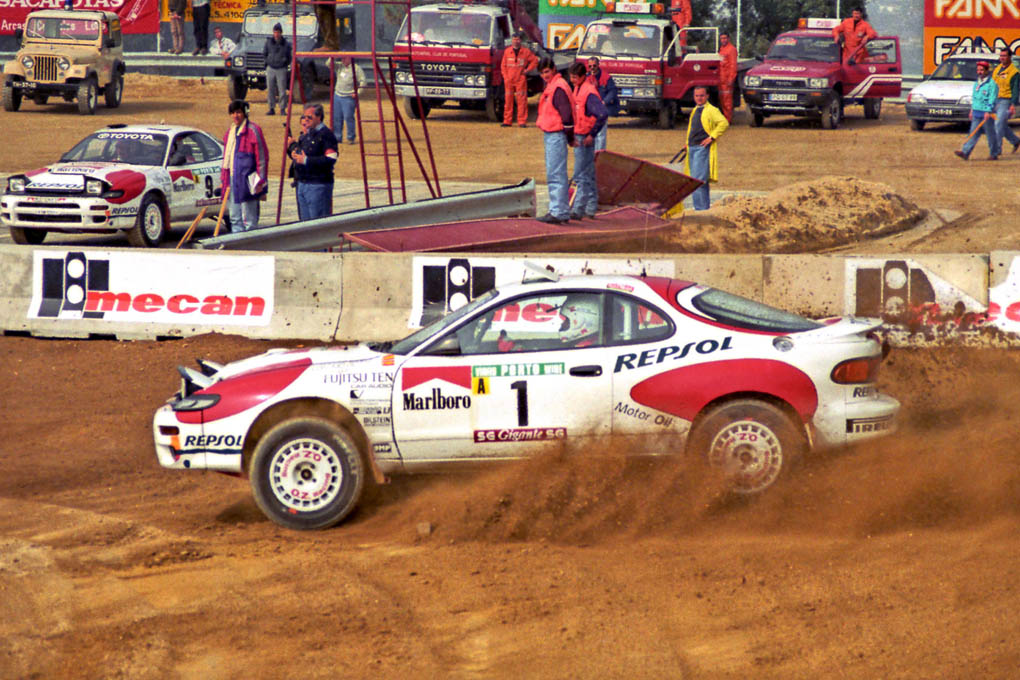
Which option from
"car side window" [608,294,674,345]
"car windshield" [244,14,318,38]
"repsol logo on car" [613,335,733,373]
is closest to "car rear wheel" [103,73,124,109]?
"car windshield" [244,14,318,38]

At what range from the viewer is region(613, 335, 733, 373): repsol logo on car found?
7.13m

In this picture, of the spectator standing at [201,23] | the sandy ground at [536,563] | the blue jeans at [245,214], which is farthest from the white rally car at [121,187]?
the spectator standing at [201,23]

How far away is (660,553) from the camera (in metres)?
6.67

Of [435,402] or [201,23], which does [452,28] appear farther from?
[435,402]

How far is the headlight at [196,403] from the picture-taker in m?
7.21

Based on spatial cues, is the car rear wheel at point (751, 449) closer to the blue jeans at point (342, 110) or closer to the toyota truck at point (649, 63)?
the blue jeans at point (342, 110)

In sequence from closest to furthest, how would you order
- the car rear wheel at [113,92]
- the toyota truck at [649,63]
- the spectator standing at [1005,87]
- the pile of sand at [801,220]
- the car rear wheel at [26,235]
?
the pile of sand at [801,220] → the car rear wheel at [26,235] → the spectator standing at [1005,87] → the toyota truck at [649,63] → the car rear wheel at [113,92]

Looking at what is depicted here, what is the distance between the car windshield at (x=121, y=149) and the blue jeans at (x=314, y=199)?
8.93ft

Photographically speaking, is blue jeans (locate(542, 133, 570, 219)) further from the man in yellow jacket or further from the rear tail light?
the rear tail light

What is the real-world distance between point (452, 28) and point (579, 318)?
74.3ft

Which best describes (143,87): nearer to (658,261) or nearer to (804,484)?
(658,261)

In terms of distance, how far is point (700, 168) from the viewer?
16547 mm

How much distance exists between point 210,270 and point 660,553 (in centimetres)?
632

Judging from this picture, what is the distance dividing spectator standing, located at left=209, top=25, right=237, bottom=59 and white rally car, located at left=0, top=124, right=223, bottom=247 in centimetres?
2172
